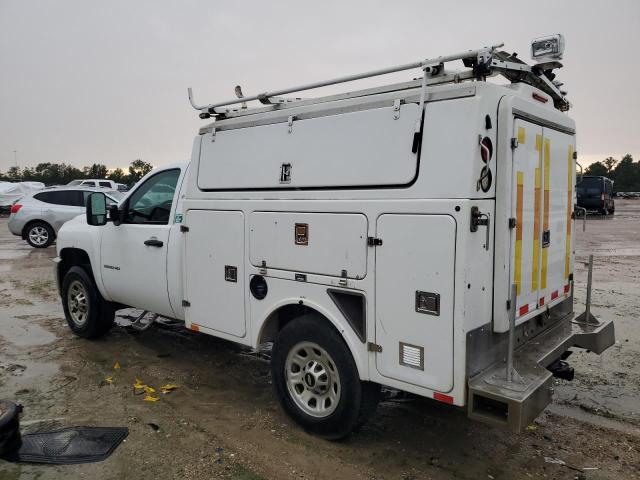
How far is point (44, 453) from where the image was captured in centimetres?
367

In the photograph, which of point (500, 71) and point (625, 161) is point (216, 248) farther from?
point (625, 161)

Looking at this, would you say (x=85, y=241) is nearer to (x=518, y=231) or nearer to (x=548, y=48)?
(x=518, y=231)

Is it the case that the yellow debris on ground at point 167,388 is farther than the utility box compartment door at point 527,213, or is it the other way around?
the yellow debris on ground at point 167,388

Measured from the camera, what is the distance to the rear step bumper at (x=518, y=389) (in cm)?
291

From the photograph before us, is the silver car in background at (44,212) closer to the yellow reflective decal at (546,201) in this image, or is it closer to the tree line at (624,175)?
the yellow reflective decal at (546,201)

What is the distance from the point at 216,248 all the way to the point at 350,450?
6.43 ft

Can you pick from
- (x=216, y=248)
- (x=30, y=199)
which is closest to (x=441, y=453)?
(x=216, y=248)

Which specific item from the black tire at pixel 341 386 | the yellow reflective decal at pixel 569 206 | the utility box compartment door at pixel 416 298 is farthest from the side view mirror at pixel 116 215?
the yellow reflective decal at pixel 569 206

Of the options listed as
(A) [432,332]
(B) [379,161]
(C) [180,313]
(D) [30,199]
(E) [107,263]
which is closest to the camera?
(A) [432,332]

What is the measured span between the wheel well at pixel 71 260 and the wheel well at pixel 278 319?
3.04m

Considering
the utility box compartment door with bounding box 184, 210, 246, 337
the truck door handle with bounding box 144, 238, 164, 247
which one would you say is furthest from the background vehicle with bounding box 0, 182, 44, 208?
the utility box compartment door with bounding box 184, 210, 246, 337

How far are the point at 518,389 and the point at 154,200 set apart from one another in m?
3.96

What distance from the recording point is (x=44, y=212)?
15.5 metres

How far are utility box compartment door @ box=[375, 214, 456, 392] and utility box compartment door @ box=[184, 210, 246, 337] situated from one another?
4.56ft
